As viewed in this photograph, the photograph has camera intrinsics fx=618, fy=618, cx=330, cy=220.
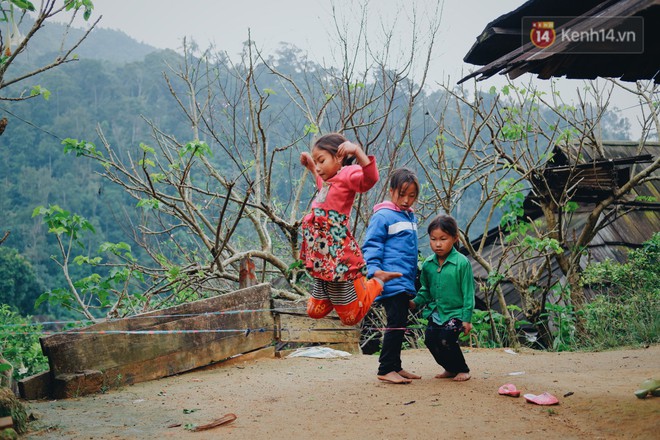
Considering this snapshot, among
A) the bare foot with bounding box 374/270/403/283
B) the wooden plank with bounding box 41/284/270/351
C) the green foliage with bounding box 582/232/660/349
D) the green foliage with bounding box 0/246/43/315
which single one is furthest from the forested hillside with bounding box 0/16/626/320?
the bare foot with bounding box 374/270/403/283

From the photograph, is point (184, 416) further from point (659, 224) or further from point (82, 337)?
point (659, 224)

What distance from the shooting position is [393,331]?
4719 mm

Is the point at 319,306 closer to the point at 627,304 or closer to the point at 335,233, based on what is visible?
the point at 335,233

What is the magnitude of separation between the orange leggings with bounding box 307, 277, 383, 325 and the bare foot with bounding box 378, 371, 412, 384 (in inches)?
35.8

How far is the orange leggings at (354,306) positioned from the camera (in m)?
4.02

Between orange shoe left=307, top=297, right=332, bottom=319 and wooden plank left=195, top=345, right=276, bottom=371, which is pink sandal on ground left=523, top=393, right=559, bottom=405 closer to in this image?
orange shoe left=307, top=297, right=332, bottom=319

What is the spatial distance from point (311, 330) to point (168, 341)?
189 centimetres

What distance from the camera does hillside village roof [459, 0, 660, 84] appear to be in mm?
3641

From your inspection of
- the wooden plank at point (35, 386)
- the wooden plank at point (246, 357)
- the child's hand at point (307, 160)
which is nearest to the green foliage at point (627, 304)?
the wooden plank at point (246, 357)

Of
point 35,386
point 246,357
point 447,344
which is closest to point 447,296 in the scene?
point 447,344

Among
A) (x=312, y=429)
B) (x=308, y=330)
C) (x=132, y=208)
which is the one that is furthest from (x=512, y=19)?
(x=132, y=208)

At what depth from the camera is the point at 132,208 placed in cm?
2992

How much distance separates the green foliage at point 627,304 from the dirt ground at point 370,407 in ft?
4.58

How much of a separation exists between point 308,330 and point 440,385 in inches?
111
